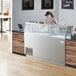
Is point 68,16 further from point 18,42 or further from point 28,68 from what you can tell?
point 28,68

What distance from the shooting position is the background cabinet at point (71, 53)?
5983mm

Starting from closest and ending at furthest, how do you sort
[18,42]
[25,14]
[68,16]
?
[18,42] → [68,16] → [25,14]

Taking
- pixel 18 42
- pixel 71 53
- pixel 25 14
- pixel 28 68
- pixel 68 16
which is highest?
pixel 25 14

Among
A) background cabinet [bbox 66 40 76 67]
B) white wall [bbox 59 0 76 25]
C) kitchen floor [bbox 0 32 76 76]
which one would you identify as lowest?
kitchen floor [bbox 0 32 76 76]

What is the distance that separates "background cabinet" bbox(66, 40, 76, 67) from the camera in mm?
5983

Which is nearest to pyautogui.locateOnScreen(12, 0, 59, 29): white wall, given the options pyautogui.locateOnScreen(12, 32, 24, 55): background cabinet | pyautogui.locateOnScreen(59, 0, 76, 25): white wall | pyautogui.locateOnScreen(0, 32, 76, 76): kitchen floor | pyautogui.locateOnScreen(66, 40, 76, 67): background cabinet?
pyautogui.locateOnScreen(59, 0, 76, 25): white wall

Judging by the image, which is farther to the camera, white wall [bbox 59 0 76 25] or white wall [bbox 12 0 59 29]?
white wall [bbox 12 0 59 29]

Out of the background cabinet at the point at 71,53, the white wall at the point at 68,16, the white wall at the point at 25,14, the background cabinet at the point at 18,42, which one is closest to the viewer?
the background cabinet at the point at 71,53

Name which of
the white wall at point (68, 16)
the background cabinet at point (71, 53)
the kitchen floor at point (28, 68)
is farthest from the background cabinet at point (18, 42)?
the background cabinet at point (71, 53)

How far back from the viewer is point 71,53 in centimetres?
605

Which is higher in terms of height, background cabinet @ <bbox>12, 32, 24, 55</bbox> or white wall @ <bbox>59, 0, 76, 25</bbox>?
white wall @ <bbox>59, 0, 76, 25</bbox>

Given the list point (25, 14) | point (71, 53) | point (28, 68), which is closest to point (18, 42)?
point (25, 14)

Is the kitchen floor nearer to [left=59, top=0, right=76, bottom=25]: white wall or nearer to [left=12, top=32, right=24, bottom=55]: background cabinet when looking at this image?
[left=12, top=32, right=24, bottom=55]: background cabinet

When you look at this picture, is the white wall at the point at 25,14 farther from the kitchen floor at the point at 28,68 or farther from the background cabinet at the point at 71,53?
the background cabinet at the point at 71,53
